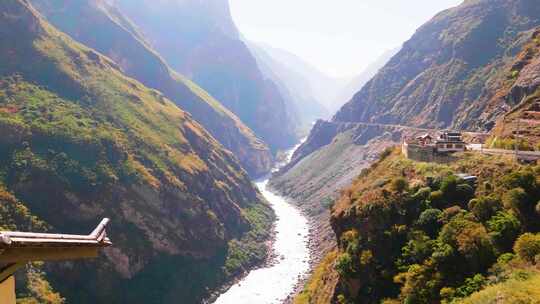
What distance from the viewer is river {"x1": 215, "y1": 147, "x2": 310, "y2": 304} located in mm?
95125

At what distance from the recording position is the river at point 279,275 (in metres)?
95.1

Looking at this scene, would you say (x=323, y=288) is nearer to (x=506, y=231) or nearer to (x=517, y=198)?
→ (x=506, y=231)

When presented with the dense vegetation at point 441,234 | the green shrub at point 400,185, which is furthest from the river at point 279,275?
the green shrub at point 400,185

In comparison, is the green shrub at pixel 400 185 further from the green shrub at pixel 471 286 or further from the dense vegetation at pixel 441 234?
the green shrub at pixel 471 286

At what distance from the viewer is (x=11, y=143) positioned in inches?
3755

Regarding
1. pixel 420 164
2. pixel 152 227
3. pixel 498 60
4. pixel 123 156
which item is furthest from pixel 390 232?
pixel 498 60

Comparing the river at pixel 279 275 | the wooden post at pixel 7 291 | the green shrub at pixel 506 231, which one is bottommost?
the river at pixel 279 275

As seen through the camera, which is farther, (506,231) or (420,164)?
(420,164)

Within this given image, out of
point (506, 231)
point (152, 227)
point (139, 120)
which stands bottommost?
point (506, 231)

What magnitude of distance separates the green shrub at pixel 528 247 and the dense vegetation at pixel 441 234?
8 centimetres

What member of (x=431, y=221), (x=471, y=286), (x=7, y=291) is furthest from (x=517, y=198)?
(x=7, y=291)

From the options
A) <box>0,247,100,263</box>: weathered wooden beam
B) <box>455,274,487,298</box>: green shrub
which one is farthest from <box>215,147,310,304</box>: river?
<box>0,247,100,263</box>: weathered wooden beam

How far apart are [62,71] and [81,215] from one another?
57.2 metres

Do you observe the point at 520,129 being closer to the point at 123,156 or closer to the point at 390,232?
the point at 390,232
